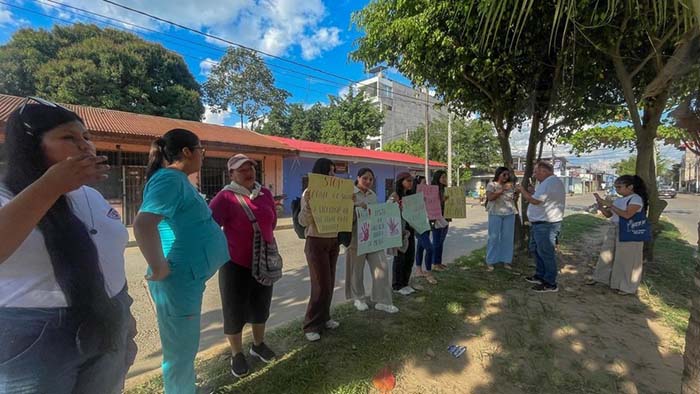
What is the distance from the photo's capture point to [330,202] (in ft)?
9.38

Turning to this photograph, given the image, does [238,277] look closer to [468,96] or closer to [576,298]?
[576,298]

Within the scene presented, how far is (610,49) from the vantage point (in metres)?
4.34

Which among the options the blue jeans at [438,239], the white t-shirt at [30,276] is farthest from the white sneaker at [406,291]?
Result: the white t-shirt at [30,276]

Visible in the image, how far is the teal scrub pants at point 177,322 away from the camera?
175 centimetres

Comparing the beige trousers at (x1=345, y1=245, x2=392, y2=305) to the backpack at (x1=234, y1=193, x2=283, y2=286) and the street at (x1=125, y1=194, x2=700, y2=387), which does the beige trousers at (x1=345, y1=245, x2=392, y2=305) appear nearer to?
the street at (x1=125, y1=194, x2=700, y2=387)

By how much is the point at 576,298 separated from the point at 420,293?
1.90 m

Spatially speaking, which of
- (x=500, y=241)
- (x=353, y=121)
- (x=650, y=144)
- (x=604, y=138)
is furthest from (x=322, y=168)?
(x=353, y=121)

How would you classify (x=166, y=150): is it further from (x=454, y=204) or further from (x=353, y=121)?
(x=353, y=121)

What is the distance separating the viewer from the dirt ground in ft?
7.64

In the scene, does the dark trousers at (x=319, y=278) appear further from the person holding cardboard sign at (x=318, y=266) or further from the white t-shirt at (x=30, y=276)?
the white t-shirt at (x=30, y=276)

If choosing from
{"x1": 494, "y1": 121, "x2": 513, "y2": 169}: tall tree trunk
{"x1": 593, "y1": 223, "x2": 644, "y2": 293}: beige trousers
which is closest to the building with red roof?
{"x1": 494, "y1": 121, "x2": 513, "y2": 169}: tall tree trunk

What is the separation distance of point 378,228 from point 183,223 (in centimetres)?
211

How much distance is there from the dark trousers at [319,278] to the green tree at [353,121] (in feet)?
70.4

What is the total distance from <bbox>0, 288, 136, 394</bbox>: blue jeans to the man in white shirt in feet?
14.9
